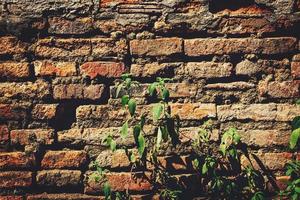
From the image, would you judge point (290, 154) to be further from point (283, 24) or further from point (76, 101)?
point (76, 101)

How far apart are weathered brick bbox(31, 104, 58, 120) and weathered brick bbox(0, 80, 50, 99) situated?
5cm

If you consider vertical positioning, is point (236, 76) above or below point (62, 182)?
above

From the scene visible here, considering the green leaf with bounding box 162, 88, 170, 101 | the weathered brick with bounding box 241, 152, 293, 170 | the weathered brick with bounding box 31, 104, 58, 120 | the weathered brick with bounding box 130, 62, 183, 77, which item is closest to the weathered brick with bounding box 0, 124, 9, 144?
the weathered brick with bounding box 31, 104, 58, 120

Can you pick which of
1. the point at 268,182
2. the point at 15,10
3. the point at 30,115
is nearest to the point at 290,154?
the point at 268,182

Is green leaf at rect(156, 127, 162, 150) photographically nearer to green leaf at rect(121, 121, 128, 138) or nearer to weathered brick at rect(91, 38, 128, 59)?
green leaf at rect(121, 121, 128, 138)

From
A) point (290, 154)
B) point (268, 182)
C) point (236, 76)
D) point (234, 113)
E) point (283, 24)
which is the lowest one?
point (268, 182)

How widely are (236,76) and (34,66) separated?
1050mm

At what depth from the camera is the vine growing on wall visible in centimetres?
158

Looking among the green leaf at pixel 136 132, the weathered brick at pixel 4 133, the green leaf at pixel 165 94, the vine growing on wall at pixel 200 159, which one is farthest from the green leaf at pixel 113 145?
the weathered brick at pixel 4 133

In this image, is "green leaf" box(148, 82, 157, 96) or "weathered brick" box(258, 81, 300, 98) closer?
"green leaf" box(148, 82, 157, 96)

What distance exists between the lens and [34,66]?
1.63 metres

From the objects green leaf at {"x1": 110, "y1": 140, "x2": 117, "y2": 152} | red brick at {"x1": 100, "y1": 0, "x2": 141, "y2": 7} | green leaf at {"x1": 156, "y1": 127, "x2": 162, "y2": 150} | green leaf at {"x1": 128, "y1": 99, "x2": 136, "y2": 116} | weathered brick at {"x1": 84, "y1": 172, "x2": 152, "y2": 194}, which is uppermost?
red brick at {"x1": 100, "y1": 0, "x2": 141, "y2": 7}

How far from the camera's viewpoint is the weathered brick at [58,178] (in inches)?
64.1

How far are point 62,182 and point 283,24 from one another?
1399mm
